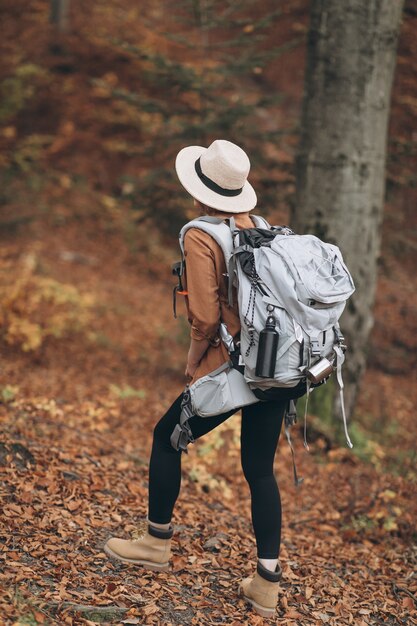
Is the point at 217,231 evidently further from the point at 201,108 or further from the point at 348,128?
the point at 201,108

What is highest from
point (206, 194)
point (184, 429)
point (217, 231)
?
point (206, 194)

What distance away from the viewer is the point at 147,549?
145 inches

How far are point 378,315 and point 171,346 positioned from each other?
4159 millimetres

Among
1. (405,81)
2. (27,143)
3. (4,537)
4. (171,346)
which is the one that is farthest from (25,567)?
(27,143)

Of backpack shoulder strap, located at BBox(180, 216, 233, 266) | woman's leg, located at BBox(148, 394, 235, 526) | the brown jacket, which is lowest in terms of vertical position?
woman's leg, located at BBox(148, 394, 235, 526)

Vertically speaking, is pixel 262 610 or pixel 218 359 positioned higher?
pixel 218 359

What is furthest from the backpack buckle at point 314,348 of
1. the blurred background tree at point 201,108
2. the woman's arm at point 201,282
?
the blurred background tree at point 201,108

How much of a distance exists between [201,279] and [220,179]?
0.57m

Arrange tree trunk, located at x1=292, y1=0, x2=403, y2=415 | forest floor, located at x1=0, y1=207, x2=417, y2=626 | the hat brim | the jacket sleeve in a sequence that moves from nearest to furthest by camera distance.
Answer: the jacket sleeve
the hat brim
forest floor, located at x1=0, y1=207, x2=417, y2=626
tree trunk, located at x1=292, y1=0, x2=403, y2=415

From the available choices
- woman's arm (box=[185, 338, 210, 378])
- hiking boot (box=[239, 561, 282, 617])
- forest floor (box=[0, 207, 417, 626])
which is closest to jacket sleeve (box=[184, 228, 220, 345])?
woman's arm (box=[185, 338, 210, 378])

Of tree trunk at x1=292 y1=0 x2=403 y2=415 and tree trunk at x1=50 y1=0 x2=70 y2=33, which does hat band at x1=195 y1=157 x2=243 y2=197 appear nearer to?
tree trunk at x1=292 y1=0 x2=403 y2=415

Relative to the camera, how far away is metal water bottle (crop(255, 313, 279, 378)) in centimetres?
301

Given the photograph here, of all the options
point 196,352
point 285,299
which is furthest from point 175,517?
point 285,299

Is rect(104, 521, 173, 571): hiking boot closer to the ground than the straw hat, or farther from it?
closer to the ground
